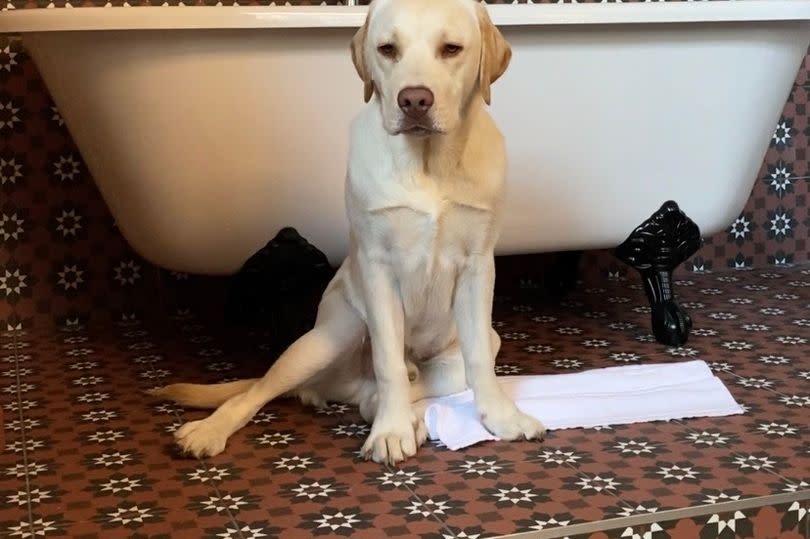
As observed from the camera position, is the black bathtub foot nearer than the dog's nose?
No

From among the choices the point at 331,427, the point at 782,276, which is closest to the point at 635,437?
the point at 331,427

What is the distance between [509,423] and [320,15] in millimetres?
866

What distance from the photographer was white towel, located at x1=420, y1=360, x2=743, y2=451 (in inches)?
74.0

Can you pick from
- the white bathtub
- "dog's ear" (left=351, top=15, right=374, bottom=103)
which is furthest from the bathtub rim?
"dog's ear" (left=351, top=15, right=374, bottom=103)

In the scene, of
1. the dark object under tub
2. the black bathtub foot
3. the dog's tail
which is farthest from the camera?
the black bathtub foot

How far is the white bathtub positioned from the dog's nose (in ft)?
1.81

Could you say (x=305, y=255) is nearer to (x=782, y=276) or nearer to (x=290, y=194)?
(x=290, y=194)

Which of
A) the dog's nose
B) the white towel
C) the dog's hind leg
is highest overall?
the dog's nose

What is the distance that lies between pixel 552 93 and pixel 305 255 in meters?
0.64

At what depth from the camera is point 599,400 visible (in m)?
1.98

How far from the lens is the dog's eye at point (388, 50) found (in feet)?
5.51

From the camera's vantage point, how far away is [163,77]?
2.14m

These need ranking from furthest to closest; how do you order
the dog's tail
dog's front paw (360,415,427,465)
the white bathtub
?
the white bathtub
the dog's tail
dog's front paw (360,415,427,465)

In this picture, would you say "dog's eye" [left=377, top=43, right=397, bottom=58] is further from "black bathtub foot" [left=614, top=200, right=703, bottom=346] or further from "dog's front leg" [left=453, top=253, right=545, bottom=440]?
"black bathtub foot" [left=614, top=200, right=703, bottom=346]
